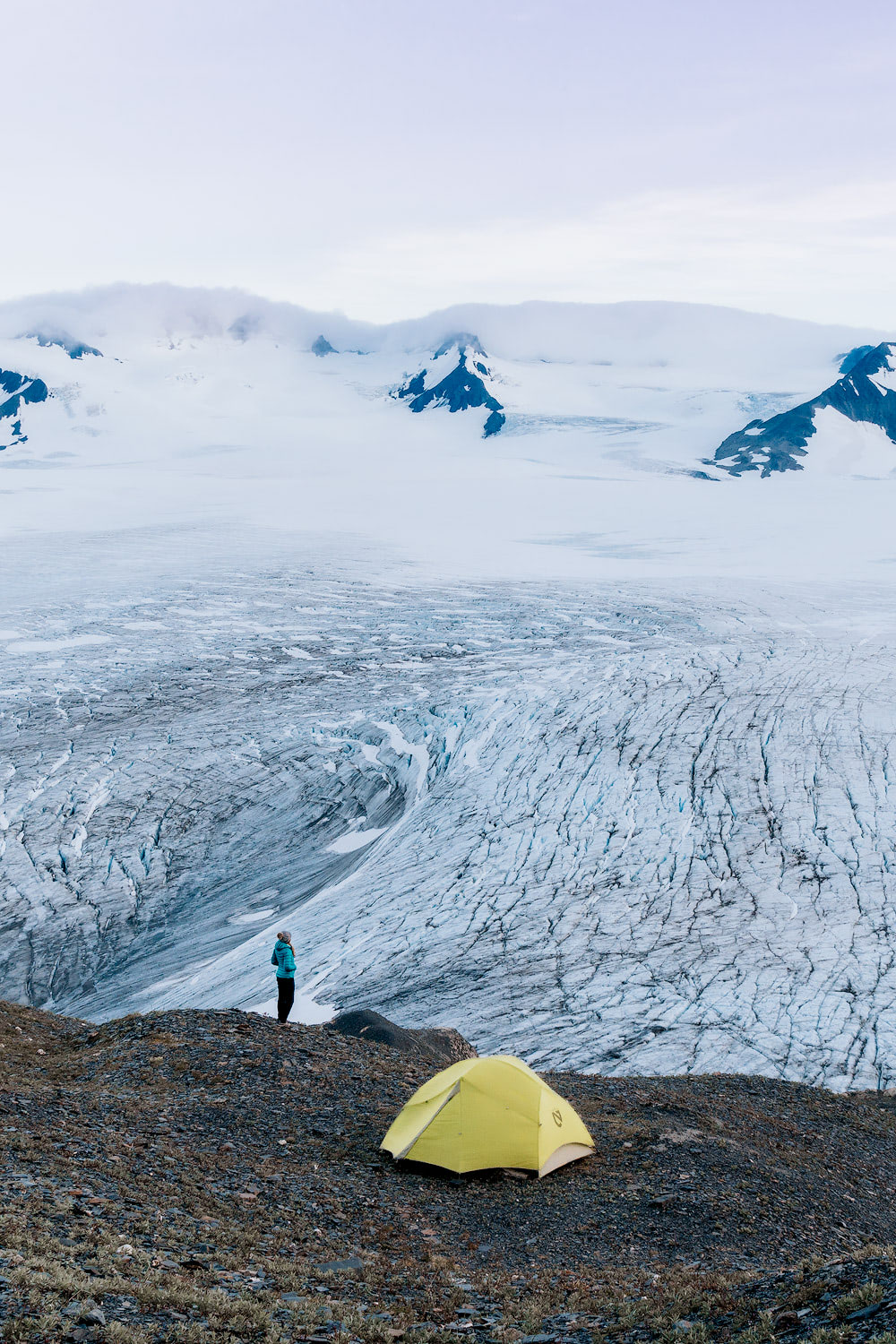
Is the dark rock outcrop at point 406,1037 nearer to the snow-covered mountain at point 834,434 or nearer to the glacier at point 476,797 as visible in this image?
the glacier at point 476,797

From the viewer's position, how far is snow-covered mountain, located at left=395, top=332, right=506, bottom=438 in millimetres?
134625

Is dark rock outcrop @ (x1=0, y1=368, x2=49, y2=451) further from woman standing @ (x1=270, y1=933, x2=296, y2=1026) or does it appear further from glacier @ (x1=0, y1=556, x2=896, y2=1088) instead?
woman standing @ (x1=270, y1=933, x2=296, y2=1026)

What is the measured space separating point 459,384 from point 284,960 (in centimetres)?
13653

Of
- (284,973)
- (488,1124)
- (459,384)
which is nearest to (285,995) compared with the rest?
(284,973)

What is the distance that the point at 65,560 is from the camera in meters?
54.5

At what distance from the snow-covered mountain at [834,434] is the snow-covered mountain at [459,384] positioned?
35.0 metres

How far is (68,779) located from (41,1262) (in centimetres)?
1788

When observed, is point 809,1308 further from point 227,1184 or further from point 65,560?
point 65,560

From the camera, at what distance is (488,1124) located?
8250 millimetres

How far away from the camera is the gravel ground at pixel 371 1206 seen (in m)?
4.86

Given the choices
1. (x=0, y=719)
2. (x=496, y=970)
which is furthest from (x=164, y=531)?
(x=496, y=970)

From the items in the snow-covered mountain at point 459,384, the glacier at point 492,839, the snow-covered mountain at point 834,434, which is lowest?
the glacier at point 492,839

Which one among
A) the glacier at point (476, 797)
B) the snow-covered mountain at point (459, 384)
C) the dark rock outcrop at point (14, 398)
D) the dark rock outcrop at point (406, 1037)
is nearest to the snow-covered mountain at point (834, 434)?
the snow-covered mountain at point (459, 384)

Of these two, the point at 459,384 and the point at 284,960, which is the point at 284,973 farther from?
the point at 459,384
